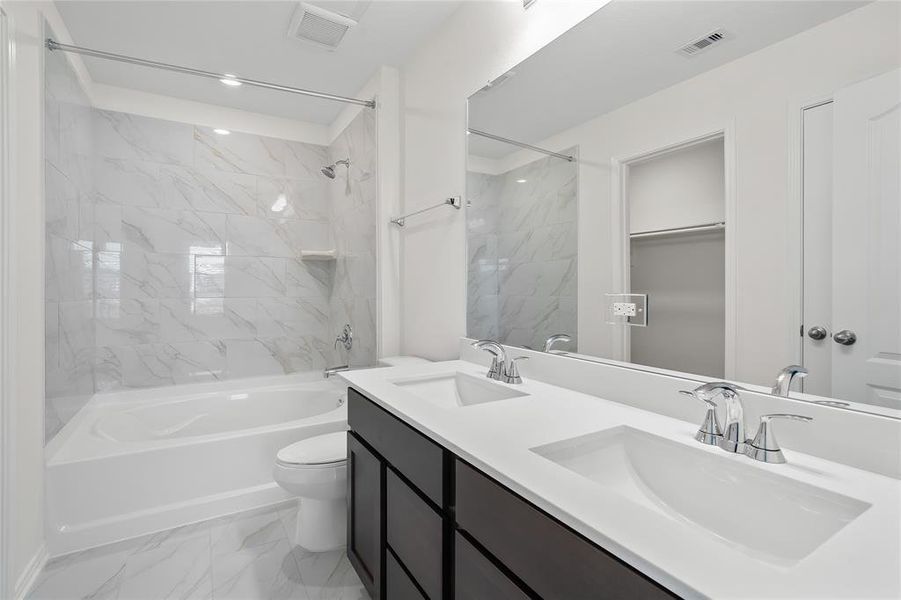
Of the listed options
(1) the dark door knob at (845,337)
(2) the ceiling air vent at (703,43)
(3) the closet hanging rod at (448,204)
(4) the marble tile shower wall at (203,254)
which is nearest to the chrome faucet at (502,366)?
(3) the closet hanging rod at (448,204)

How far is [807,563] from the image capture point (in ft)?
1.64

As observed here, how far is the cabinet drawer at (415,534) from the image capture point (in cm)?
98

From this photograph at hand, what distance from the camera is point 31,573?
1.62 m

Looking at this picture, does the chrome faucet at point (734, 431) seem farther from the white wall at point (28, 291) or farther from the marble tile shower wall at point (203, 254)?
the marble tile shower wall at point (203, 254)

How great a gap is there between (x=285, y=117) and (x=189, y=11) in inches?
52.0

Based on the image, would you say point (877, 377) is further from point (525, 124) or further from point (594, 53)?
point (525, 124)

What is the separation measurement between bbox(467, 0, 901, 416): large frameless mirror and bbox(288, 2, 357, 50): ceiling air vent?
43.3 inches

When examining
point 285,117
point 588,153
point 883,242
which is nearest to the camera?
point 883,242

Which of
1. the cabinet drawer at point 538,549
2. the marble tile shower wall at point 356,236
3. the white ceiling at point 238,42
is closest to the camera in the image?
the cabinet drawer at point 538,549

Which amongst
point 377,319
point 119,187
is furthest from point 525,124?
point 119,187

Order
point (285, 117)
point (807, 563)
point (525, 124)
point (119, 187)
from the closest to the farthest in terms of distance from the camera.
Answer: point (807, 563) → point (525, 124) → point (119, 187) → point (285, 117)

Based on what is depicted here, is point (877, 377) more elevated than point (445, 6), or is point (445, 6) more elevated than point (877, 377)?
point (445, 6)

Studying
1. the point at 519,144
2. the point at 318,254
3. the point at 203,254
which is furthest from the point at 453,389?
the point at 203,254

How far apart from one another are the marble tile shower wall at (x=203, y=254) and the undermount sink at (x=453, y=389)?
216cm
